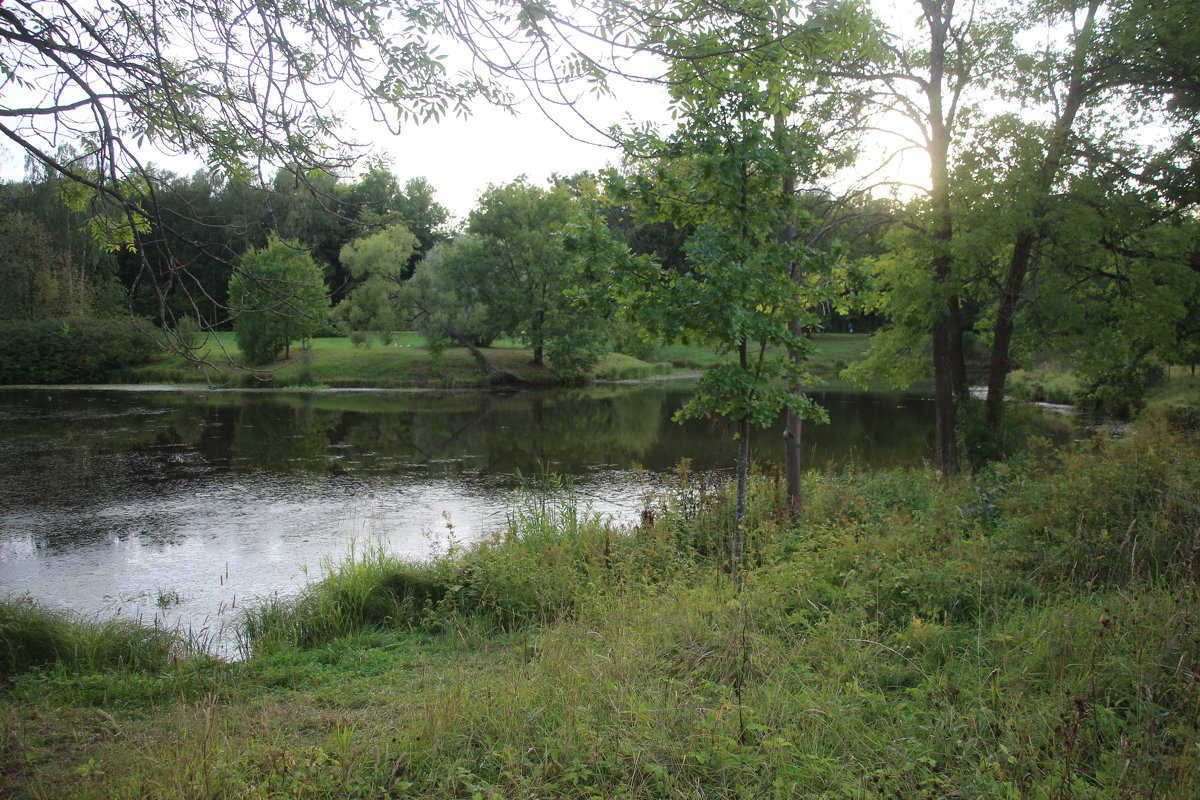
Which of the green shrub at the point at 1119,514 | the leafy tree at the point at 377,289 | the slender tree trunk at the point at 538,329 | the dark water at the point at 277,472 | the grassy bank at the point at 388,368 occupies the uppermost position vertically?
the leafy tree at the point at 377,289

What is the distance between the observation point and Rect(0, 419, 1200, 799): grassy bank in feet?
10.0

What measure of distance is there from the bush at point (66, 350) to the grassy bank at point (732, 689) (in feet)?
117

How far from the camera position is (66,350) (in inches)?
1467

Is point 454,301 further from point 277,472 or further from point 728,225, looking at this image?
point 728,225

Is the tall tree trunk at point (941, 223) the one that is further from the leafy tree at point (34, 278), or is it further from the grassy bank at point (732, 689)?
the leafy tree at point (34, 278)

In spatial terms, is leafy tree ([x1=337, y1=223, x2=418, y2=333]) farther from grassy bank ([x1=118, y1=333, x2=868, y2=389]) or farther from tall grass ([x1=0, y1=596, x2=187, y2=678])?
tall grass ([x1=0, y1=596, x2=187, y2=678])

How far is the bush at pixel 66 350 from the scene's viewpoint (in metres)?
36.3

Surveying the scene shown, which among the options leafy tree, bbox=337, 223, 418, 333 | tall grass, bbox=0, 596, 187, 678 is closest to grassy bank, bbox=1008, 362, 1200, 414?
tall grass, bbox=0, 596, 187, 678

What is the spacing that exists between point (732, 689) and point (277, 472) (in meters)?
15.3

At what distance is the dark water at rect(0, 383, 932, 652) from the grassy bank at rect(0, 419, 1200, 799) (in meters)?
Result: 2.92

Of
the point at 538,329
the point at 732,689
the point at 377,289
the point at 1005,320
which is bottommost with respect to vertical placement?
the point at 732,689

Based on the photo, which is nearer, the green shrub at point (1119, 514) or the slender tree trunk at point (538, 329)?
the green shrub at point (1119, 514)

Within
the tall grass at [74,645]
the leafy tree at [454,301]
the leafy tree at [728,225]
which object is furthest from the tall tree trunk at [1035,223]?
the leafy tree at [454,301]

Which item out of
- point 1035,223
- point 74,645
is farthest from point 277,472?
point 1035,223
